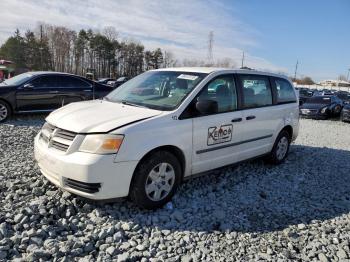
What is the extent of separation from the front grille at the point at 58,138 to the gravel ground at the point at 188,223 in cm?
68

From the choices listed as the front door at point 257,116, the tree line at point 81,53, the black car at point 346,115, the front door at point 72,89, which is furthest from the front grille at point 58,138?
the tree line at point 81,53

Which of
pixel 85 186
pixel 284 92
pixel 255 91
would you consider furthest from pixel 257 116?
pixel 85 186

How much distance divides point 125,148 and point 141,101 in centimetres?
116

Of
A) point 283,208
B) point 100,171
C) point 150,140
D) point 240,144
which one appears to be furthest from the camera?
point 240,144

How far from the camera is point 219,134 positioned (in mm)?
4746

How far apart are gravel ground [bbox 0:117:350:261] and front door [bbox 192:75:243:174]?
488 millimetres

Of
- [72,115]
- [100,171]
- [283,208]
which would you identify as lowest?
[283,208]

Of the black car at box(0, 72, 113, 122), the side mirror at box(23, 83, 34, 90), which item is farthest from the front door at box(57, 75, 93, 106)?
the side mirror at box(23, 83, 34, 90)

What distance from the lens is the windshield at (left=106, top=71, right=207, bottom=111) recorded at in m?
4.45

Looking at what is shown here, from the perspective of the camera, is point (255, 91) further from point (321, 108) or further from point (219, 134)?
point (321, 108)

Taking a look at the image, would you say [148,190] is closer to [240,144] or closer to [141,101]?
[141,101]

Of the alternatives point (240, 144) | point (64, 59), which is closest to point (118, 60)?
point (64, 59)

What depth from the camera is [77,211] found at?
12.8 feet

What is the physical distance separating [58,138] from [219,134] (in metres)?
2.15
